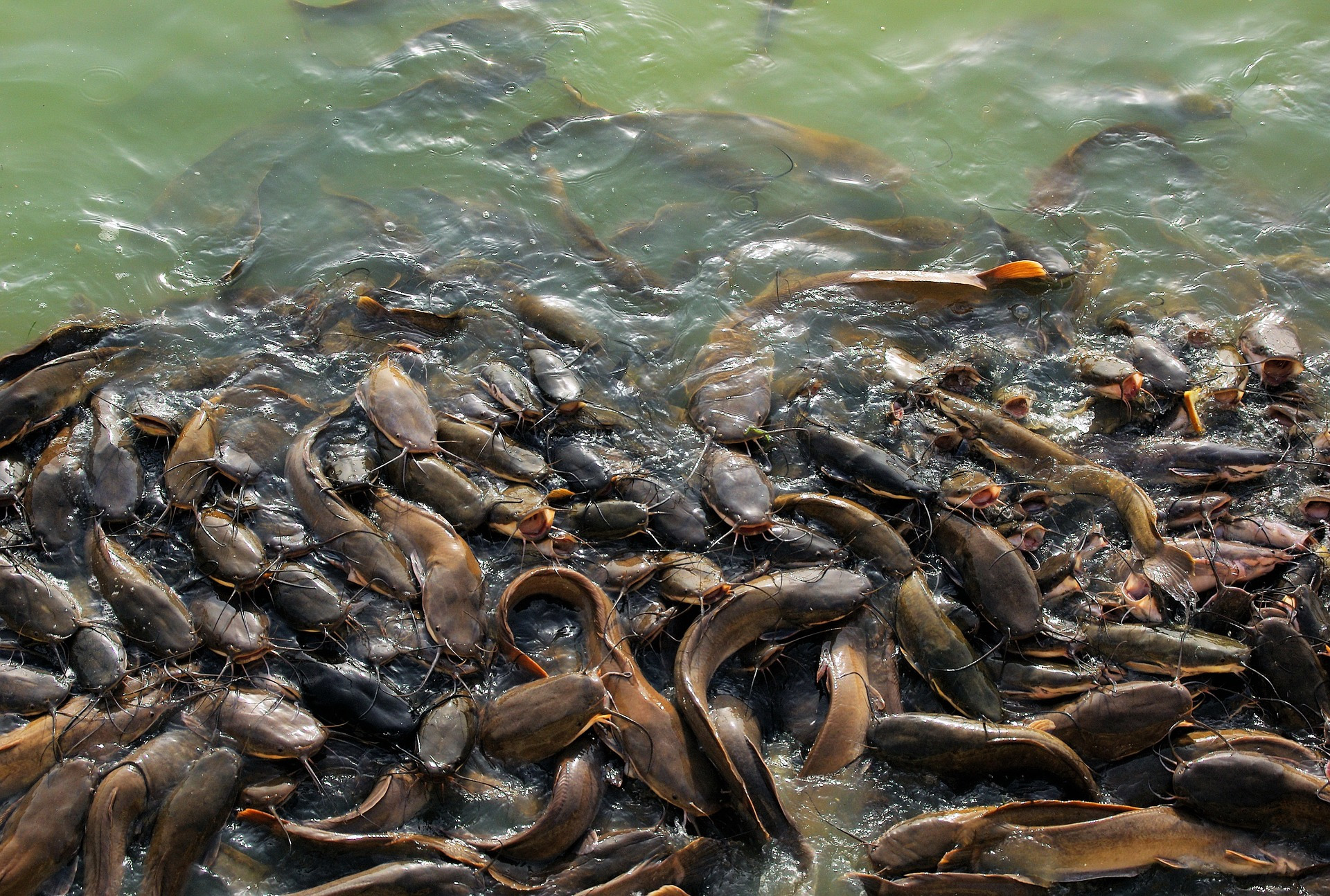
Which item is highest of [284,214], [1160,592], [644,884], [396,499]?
[284,214]

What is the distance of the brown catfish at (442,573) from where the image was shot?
126 inches

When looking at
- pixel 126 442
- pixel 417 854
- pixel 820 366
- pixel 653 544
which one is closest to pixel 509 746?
pixel 417 854

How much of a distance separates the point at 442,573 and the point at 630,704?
0.86m

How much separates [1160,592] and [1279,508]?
89cm

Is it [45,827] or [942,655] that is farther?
[942,655]

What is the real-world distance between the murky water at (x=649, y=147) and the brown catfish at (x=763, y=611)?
86 centimetres

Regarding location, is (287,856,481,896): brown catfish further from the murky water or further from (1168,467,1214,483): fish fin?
(1168,467,1214,483): fish fin

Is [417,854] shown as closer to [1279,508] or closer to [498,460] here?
[498,460]

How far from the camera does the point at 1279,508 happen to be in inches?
153

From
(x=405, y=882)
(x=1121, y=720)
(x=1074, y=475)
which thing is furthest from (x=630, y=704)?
(x=1074, y=475)

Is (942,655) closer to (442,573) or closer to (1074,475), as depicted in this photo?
(1074,475)

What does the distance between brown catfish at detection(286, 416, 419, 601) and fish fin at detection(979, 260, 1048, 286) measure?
3.33 m

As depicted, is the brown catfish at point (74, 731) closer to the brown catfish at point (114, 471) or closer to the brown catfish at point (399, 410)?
the brown catfish at point (114, 471)

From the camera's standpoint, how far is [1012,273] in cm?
471
